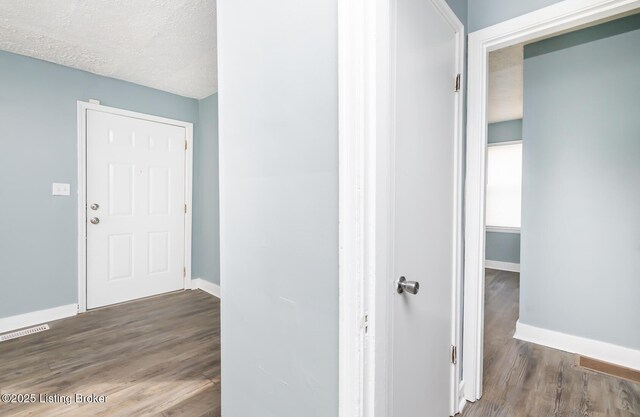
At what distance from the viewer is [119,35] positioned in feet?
7.48

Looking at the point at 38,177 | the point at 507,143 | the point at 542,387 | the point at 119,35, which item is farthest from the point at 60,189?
the point at 507,143

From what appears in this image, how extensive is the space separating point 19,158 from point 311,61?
315cm

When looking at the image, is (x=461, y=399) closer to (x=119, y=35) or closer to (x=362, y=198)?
(x=362, y=198)

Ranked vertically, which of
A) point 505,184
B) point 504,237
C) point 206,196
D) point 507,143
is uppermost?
point 507,143

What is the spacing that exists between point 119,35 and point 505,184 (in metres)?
5.63

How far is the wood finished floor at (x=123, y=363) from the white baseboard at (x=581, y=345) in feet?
8.12

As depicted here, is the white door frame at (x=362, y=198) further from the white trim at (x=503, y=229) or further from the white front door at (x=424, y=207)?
the white trim at (x=503, y=229)

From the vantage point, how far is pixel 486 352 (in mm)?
2273

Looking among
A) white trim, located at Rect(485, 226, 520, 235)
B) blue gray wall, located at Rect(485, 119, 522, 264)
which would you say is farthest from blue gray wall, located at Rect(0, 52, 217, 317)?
white trim, located at Rect(485, 226, 520, 235)

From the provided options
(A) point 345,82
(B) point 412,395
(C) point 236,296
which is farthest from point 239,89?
(B) point 412,395

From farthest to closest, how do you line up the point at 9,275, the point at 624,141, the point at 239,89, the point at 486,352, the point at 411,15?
1. the point at 9,275
2. the point at 486,352
3. the point at 624,141
4. the point at 239,89
5. the point at 411,15

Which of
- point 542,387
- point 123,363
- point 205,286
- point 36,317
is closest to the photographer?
point 542,387

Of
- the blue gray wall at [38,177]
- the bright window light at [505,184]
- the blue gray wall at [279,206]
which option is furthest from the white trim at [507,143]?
the blue gray wall at [38,177]

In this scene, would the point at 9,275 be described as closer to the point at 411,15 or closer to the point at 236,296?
the point at 236,296
